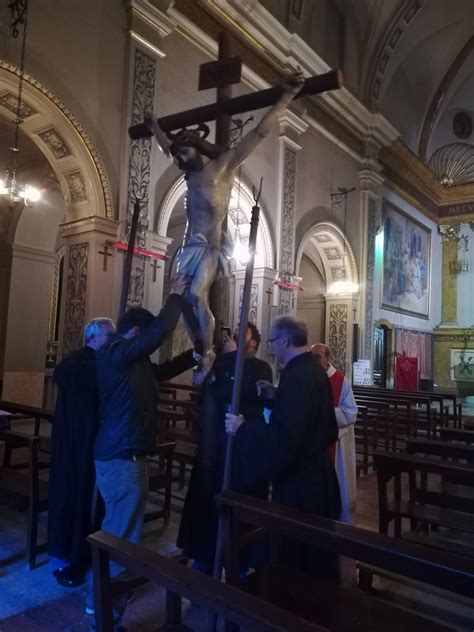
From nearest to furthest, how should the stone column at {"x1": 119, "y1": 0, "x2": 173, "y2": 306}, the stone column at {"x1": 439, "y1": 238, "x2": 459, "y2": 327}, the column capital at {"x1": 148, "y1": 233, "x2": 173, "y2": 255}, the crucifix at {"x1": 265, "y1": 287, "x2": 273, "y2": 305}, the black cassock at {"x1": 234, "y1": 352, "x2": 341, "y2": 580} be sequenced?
the black cassock at {"x1": 234, "y1": 352, "x2": 341, "y2": 580} → the stone column at {"x1": 119, "y1": 0, "x2": 173, "y2": 306} → the column capital at {"x1": 148, "y1": 233, "x2": 173, "y2": 255} → the crucifix at {"x1": 265, "y1": 287, "x2": 273, "y2": 305} → the stone column at {"x1": 439, "y1": 238, "x2": 459, "y2": 327}

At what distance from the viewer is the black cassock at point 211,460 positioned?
258 cm

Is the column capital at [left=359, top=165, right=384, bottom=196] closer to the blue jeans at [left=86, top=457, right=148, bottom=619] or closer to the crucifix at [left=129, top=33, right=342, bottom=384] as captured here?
the crucifix at [left=129, top=33, right=342, bottom=384]

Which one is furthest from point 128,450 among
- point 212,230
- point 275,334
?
point 212,230

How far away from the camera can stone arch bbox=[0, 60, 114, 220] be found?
20.7 ft

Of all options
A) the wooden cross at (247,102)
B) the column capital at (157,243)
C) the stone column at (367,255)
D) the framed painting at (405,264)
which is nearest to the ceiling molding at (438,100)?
the framed painting at (405,264)

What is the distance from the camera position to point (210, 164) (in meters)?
2.80

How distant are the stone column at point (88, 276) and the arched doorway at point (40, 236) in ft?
0.07

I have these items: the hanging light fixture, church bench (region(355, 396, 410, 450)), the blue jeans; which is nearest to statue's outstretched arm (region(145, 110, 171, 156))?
the blue jeans

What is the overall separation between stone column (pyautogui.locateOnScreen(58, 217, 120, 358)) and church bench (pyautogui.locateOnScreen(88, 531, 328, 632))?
17.8 ft

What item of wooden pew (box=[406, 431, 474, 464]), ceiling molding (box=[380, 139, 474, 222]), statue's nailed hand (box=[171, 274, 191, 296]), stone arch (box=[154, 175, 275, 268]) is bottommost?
wooden pew (box=[406, 431, 474, 464])

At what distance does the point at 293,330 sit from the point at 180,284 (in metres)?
0.65

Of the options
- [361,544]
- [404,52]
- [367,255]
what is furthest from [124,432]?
[404,52]

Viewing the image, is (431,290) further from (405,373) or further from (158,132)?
(158,132)

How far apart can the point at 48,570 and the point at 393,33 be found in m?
14.6
